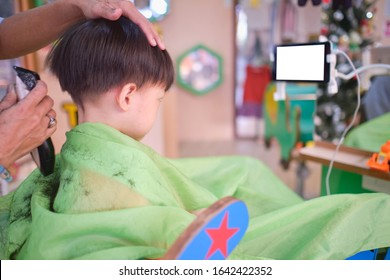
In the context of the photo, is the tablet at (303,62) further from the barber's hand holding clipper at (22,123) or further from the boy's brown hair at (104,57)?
the barber's hand holding clipper at (22,123)

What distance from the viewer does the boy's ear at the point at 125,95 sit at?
81cm

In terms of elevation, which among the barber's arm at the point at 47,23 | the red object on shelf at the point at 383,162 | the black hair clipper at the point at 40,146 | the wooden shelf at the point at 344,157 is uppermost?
the barber's arm at the point at 47,23

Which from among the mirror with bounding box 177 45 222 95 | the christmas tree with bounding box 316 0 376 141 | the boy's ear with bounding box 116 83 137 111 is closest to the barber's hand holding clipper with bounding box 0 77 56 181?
the boy's ear with bounding box 116 83 137 111

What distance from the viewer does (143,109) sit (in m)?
0.85

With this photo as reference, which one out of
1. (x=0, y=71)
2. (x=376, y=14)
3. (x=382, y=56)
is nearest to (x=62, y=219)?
(x=0, y=71)

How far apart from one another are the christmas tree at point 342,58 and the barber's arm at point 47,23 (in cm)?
219

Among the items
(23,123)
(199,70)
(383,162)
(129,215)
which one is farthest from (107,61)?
(199,70)

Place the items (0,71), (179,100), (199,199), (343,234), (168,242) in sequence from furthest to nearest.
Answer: (179,100)
(0,71)
(199,199)
(343,234)
(168,242)

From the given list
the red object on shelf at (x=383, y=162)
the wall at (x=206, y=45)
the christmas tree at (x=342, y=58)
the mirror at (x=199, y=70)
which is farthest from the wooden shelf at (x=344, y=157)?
the mirror at (x=199, y=70)

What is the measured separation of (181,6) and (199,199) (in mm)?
3495

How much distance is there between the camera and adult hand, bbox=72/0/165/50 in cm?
79

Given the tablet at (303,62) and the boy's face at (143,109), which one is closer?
the boy's face at (143,109)

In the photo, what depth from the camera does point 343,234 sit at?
2.49ft
